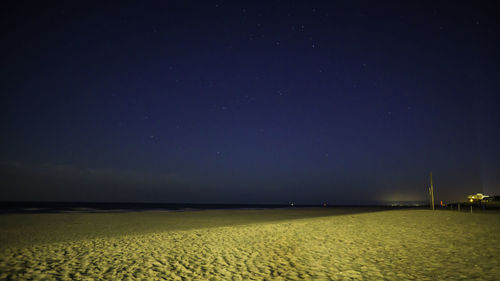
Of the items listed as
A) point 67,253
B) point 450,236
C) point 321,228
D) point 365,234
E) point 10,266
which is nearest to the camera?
point 10,266

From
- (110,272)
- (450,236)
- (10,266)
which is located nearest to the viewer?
(110,272)

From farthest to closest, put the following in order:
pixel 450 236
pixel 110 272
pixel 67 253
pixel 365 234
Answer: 1. pixel 365 234
2. pixel 450 236
3. pixel 67 253
4. pixel 110 272

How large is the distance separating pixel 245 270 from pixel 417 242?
8192 millimetres

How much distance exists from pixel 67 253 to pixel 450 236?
55.7 ft

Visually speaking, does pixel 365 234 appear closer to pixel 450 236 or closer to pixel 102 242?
pixel 450 236

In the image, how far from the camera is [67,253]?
34.7 feet

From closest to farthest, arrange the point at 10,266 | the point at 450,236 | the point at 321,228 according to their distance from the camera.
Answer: the point at 10,266 → the point at 450,236 → the point at 321,228

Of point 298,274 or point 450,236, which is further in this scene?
point 450,236

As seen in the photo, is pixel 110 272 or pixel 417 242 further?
pixel 417 242

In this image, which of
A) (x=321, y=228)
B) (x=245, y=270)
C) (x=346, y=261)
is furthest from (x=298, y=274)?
(x=321, y=228)

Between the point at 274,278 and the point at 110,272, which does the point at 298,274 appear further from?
the point at 110,272

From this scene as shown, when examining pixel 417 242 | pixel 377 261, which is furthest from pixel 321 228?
pixel 377 261

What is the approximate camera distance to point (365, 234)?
13703 millimetres

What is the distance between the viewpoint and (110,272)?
811 cm
